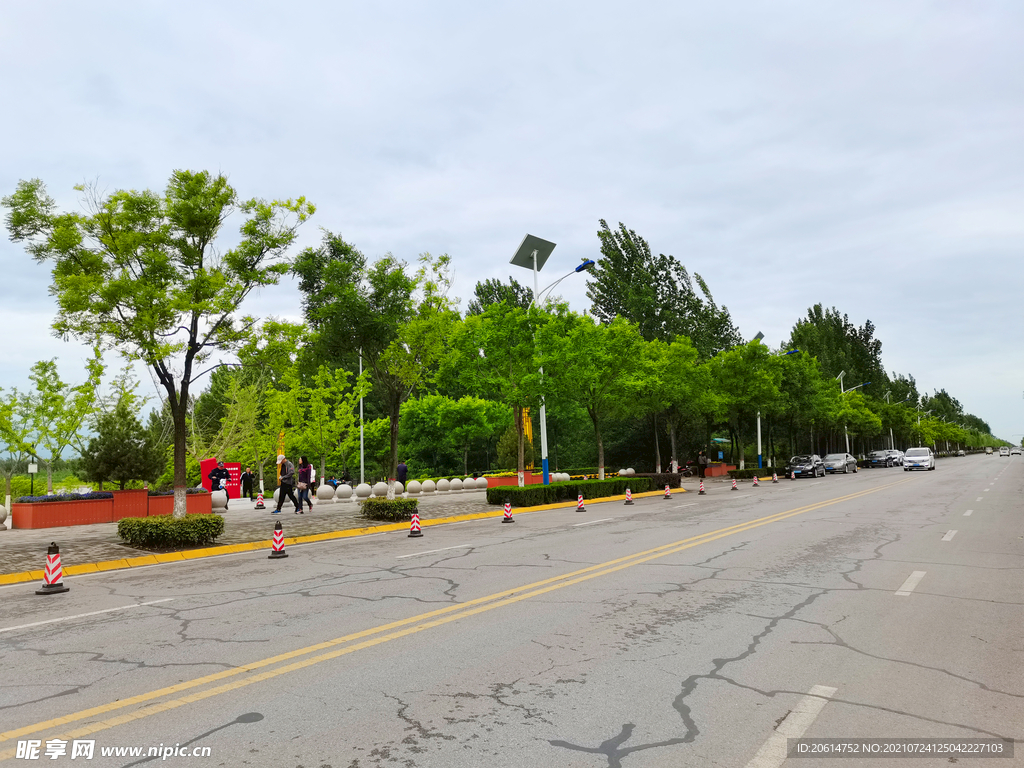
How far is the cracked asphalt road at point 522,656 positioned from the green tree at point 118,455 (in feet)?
40.7

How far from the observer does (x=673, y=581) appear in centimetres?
919

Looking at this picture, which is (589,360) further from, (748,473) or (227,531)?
(748,473)

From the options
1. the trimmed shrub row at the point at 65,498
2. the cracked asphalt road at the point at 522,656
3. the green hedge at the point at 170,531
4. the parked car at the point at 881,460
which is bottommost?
the parked car at the point at 881,460

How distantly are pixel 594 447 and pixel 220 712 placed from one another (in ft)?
175

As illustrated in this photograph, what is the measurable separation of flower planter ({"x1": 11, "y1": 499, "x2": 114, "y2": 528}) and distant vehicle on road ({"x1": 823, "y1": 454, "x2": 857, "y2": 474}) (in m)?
48.8

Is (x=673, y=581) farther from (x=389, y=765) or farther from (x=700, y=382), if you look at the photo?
(x=700, y=382)

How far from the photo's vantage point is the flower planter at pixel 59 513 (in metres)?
19.4

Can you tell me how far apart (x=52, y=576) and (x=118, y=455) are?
14.0 meters

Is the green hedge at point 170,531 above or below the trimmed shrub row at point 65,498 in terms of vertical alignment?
below

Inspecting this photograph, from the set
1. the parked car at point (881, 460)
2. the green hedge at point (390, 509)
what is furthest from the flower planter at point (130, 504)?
the parked car at point (881, 460)

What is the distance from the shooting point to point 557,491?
26484 millimetres

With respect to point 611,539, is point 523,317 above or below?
above

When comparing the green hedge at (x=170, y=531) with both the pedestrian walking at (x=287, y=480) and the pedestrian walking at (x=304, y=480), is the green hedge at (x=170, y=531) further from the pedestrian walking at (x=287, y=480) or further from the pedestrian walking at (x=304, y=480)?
the pedestrian walking at (x=304, y=480)

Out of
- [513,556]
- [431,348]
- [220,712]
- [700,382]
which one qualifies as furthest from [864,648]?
[700,382]
